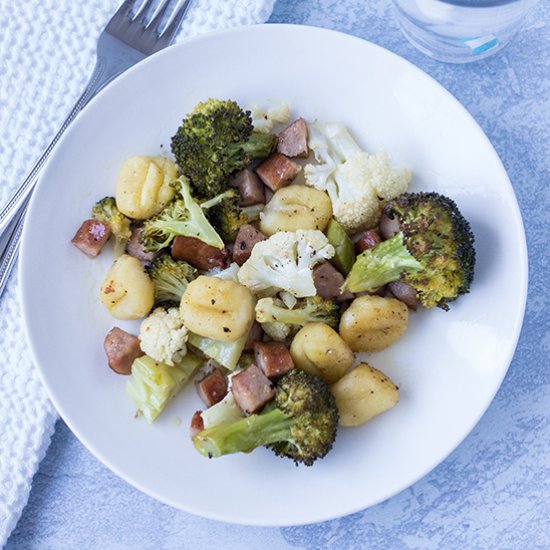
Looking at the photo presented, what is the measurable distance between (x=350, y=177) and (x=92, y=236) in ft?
2.47

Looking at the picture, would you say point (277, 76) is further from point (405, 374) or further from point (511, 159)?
point (405, 374)

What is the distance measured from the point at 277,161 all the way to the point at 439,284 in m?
0.59

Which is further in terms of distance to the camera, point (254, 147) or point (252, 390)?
point (254, 147)

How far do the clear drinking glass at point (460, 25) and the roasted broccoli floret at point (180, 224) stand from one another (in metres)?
0.88

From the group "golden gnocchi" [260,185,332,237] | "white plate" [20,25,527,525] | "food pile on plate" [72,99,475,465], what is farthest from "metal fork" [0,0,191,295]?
"golden gnocchi" [260,185,332,237]

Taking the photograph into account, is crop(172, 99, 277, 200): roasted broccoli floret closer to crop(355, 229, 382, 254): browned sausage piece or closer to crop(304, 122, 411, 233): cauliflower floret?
crop(304, 122, 411, 233): cauliflower floret

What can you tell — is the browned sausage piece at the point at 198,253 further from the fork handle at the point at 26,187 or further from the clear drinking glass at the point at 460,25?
the clear drinking glass at the point at 460,25

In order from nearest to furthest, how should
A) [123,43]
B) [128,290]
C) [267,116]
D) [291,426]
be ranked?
[291,426] < [128,290] < [267,116] < [123,43]

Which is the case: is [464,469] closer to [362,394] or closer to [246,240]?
[362,394]

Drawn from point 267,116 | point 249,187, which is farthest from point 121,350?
point 267,116

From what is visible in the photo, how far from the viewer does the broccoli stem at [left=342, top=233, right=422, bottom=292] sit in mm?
2199

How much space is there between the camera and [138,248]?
234cm

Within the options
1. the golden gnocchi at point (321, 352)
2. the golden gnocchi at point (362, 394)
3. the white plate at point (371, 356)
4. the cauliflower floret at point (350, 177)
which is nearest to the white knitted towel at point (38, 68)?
the white plate at point (371, 356)

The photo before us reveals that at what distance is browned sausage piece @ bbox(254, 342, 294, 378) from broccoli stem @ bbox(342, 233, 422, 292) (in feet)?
0.82
